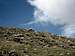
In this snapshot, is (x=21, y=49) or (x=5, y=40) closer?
(x=21, y=49)

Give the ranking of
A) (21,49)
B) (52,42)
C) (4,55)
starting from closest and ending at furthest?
(4,55) → (21,49) → (52,42)

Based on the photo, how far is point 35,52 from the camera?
77.9 ft

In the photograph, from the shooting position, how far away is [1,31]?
32625mm

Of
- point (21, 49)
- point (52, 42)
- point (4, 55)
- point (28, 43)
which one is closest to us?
point (4, 55)

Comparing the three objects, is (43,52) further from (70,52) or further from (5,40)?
(5,40)

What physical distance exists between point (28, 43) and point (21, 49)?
3.22 metres

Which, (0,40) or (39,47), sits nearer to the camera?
(39,47)

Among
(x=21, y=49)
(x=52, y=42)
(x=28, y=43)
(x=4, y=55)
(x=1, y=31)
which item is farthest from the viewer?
(x=1, y=31)

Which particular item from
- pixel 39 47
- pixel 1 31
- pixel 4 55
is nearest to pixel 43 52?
pixel 39 47

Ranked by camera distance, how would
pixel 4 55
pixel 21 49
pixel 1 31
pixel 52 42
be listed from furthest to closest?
1. pixel 1 31
2. pixel 52 42
3. pixel 21 49
4. pixel 4 55

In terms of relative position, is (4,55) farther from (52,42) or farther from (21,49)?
(52,42)

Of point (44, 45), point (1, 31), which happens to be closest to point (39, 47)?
point (44, 45)

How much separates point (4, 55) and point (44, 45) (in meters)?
6.59

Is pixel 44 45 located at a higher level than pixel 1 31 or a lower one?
lower
